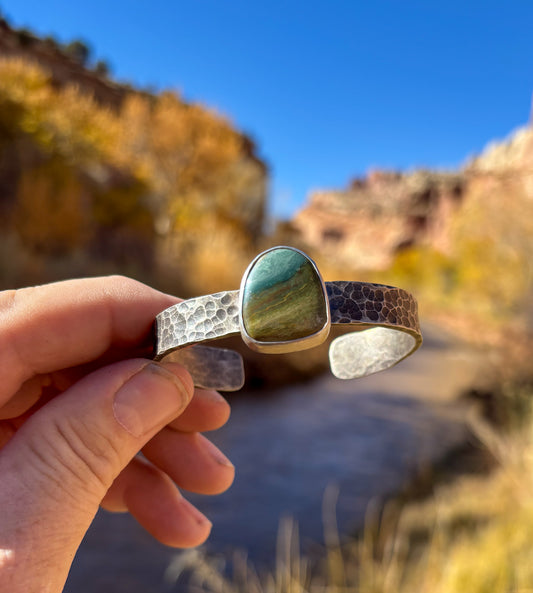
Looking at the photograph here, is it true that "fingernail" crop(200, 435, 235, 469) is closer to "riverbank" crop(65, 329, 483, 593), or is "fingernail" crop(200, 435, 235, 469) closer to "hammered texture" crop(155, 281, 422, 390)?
"hammered texture" crop(155, 281, 422, 390)

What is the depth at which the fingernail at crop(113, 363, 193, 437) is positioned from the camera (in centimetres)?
92

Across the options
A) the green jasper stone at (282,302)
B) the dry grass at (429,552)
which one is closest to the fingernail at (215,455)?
the green jasper stone at (282,302)

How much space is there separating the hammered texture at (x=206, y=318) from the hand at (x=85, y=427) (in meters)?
0.11

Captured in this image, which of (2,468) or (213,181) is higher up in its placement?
(213,181)

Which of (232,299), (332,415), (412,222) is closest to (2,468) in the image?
(232,299)

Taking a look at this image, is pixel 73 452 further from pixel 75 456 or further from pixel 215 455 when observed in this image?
pixel 215 455

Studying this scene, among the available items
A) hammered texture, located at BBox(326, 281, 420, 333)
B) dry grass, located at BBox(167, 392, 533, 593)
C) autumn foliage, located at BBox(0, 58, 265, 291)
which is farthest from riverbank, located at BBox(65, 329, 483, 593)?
autumn foliage, located at BBox(0, 58, 265, 291)

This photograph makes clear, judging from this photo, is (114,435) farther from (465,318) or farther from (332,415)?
(465,318)

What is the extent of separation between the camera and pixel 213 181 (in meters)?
15.2

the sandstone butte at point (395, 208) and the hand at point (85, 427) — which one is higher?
the sandstone butte at point (395, 208)

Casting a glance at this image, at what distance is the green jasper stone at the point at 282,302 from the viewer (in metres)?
0.89

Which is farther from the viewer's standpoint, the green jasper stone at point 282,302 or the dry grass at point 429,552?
the dry grass at point 429,552

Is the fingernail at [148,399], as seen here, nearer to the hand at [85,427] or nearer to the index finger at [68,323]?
the hand at [85,427]

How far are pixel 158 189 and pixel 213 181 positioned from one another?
72.4 inches
